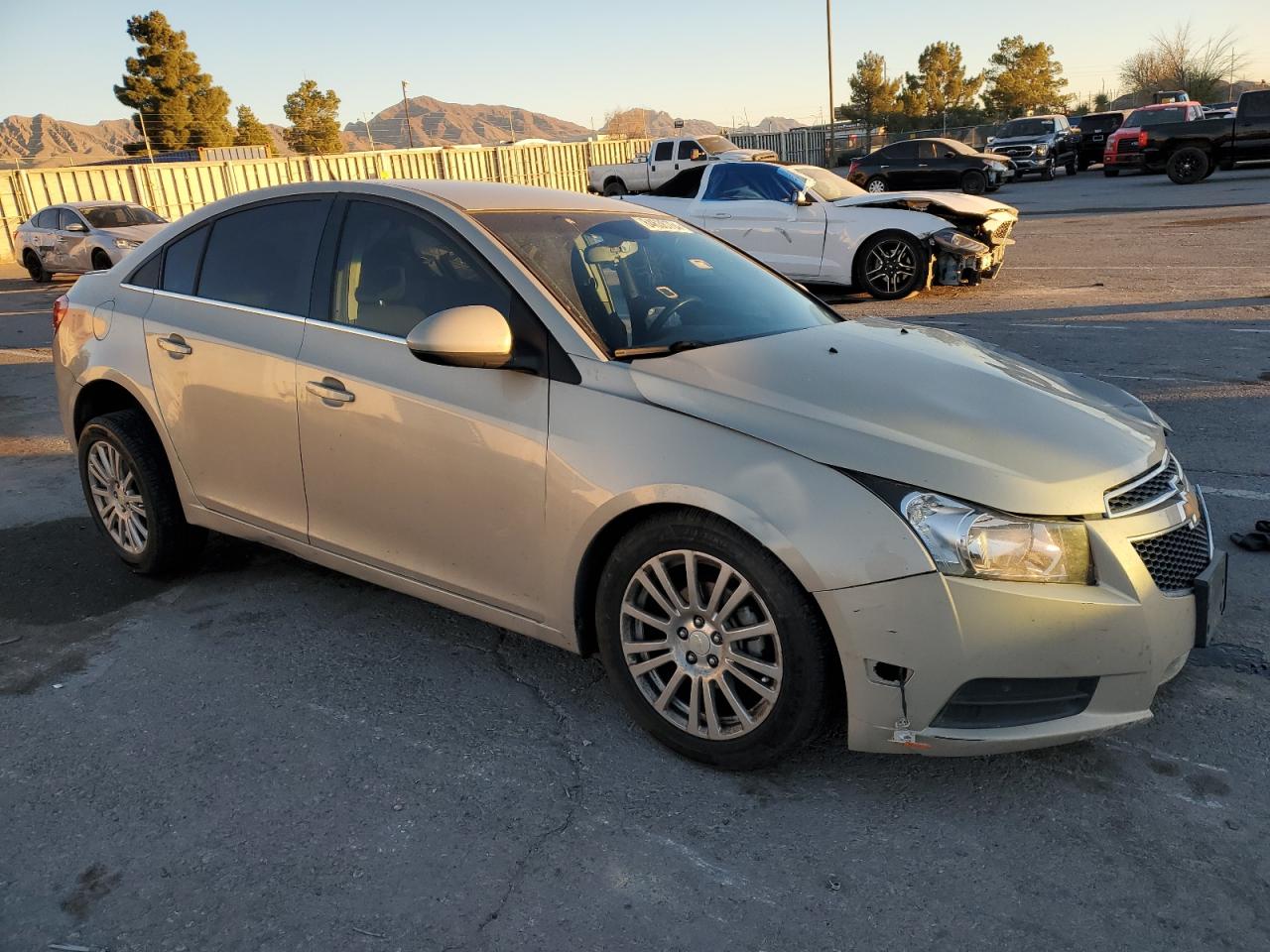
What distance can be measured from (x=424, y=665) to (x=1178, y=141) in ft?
87.8

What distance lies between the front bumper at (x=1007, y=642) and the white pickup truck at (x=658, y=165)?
2668cm

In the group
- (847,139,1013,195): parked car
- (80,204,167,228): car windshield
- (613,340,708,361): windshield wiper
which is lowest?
(613,340,708,361): windshield wiper

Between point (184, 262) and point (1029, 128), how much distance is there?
34.2 metres

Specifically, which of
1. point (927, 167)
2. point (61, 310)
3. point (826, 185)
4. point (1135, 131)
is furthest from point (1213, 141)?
point (61, 310)

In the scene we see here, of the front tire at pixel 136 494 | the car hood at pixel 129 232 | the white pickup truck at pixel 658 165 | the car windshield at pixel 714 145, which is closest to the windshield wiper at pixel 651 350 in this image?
the front tire at pixel 136 494

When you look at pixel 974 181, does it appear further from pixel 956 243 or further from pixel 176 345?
pixel 176 345

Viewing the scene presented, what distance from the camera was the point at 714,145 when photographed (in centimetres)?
2980

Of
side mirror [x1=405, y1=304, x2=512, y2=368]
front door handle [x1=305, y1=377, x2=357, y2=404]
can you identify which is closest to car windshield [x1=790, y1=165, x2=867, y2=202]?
front door handle [x1=305, y1=377, x2=357, y2=404]

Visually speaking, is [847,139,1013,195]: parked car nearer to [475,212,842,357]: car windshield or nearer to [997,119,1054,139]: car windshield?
[997,119,1054,139]: car windshield

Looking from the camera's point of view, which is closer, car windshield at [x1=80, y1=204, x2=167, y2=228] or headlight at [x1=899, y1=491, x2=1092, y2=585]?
headlight at [x1=899, y1=491, x2=1092, y2=585]

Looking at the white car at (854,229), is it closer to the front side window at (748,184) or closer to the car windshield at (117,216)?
the front side window at (748,184)

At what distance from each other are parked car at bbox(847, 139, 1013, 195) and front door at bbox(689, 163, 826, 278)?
15240 mm

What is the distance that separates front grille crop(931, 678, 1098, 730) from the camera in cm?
253

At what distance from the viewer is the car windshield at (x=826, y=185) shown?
11.8 metres
